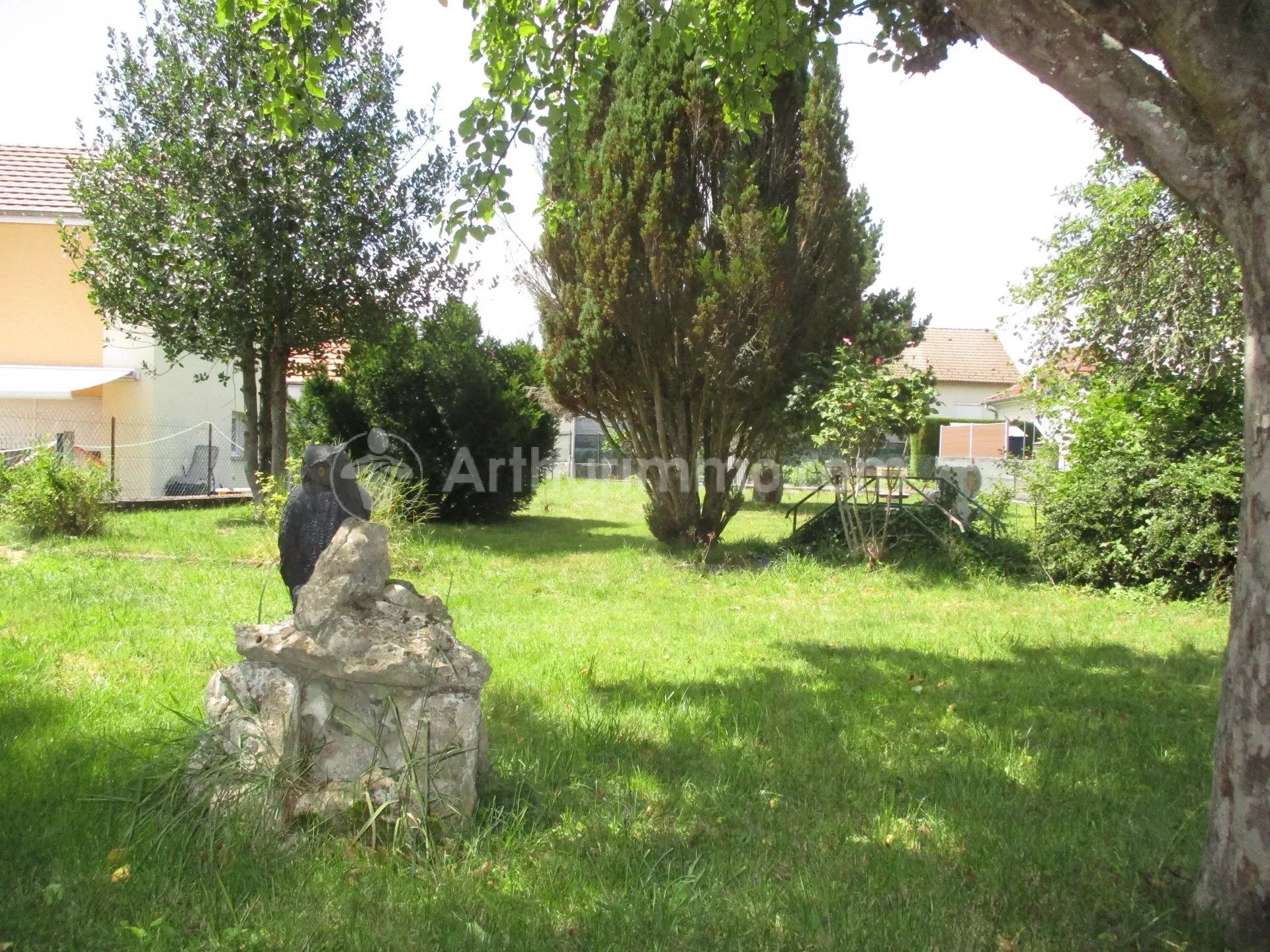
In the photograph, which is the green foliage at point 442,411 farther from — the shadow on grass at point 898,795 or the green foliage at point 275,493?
the shadow on grass at point 898,795

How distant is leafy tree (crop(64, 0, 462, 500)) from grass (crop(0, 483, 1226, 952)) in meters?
5.41

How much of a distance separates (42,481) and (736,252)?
8.72m

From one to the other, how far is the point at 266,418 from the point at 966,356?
109ft

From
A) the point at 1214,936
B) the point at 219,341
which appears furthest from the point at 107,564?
the point at 1214,936

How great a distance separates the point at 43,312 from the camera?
18.2 metres

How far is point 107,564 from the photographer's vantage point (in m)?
9.51

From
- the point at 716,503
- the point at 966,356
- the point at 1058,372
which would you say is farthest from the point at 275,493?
the point at 966,356

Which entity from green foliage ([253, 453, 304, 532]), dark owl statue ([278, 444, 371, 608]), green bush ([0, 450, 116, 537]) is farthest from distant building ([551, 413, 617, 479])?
dark owl statue ([278, 444, 371, 608])

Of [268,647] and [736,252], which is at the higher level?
[736,252]

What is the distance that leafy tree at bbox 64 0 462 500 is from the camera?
12398mm

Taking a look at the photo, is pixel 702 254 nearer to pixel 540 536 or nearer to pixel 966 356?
pixel 540 536

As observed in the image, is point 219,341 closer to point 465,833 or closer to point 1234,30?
point 465,833

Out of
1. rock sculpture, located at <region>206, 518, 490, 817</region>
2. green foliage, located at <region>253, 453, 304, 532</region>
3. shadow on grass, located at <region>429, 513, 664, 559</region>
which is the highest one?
green foliage, located at <region>253, 453, 304, 532</region>

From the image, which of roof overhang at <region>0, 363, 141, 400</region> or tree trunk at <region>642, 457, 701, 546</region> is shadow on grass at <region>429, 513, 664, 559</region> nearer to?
tree trunk at <region>642, 457, 701, 546</region>
